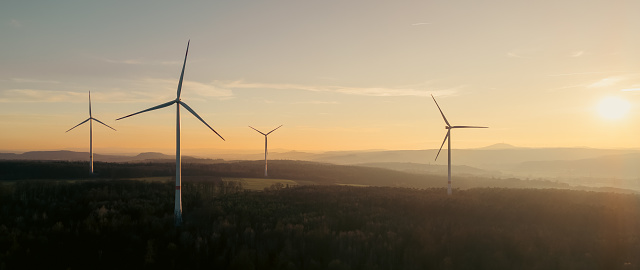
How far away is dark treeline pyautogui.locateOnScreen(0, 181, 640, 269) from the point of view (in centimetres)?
2555

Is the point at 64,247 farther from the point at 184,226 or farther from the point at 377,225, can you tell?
the point at 377,225

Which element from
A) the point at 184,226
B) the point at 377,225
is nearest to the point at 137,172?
the point at 184,226

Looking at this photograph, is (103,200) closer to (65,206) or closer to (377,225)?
(65,206)

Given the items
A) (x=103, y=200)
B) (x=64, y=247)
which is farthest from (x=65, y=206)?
(x=64, y=247)

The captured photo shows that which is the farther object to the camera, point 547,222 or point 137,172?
point 137,172

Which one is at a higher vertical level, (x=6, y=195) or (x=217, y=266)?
(x=6, y=195)

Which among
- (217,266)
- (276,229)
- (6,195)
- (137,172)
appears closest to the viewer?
(217,266)

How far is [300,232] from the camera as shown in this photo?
100ft

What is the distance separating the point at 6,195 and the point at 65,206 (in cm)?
657

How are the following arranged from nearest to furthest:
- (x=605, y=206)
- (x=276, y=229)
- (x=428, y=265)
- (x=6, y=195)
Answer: (x=428, y=265) → (x=276, y=229) → (x=6, y=195) → (x=605, y=206)

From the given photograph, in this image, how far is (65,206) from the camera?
3494 cm

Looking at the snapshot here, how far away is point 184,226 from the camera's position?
31.6m

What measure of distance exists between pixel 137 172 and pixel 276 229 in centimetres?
5595

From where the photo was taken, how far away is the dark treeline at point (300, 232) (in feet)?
83.8
